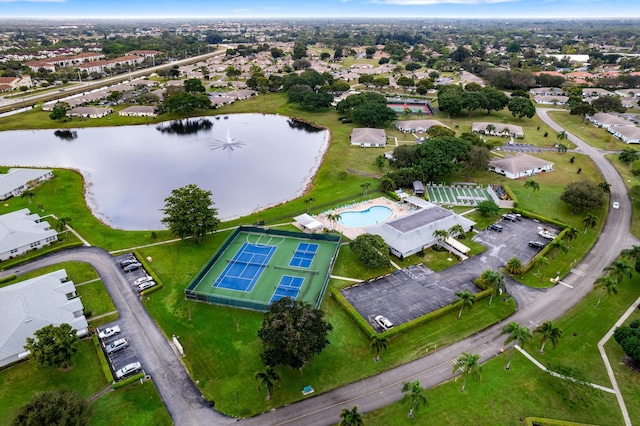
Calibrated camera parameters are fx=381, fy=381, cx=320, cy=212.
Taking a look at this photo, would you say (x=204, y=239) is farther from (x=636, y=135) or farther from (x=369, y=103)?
(x=636, y=135)

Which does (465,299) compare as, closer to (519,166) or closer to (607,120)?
(519,166)

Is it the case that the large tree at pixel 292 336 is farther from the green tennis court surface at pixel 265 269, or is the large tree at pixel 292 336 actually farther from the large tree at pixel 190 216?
the large tree at pixel 190 216

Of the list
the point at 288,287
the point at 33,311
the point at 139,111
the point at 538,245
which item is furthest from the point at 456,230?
the point at 139,111

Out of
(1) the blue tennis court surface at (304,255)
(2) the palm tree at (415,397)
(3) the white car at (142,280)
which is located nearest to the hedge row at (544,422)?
(2) the palm tree at (415,397)

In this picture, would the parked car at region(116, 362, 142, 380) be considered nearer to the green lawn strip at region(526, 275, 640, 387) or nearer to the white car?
the white car

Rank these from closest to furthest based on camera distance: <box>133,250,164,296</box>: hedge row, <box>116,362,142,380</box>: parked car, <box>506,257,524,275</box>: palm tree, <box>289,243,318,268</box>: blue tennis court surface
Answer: <box>116,362,142,380</box>: parked car < <box>133,250,164,296</box>: hedge row < <box>506,257,524,275</box>: palm tree < <box>289,243,318,268</box>: blue tennis court surface

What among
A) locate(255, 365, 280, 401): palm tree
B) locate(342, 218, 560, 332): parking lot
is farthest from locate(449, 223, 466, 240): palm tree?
locate(255, 365, 280, 401): palm tree
